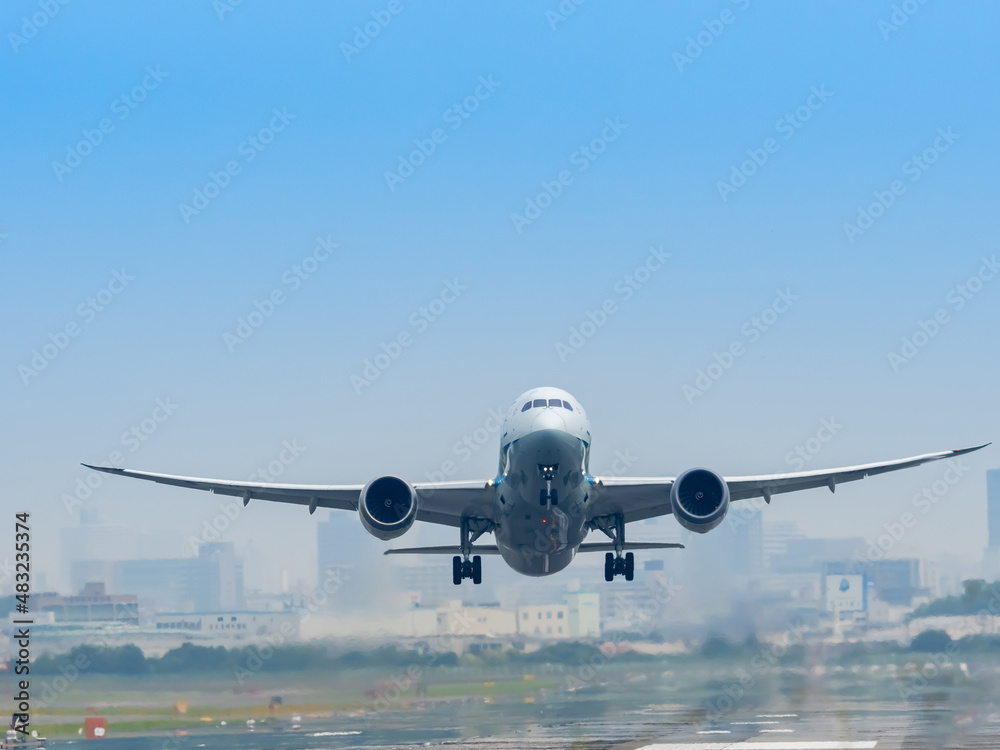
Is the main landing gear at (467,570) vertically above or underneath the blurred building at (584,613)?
above

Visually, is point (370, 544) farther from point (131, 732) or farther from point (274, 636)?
point (131, 732)

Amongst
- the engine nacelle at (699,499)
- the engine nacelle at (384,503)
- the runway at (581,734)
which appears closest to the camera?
the engine nacelle at (699,499)

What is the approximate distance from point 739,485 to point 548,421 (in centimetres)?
884

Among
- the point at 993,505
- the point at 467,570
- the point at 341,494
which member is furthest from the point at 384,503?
the point at 993,505

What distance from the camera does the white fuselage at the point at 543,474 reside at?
35625 mm

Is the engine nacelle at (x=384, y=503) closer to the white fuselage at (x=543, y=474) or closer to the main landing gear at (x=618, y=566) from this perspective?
the white fuselage at (x=543, y=474)

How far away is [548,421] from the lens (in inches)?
1405

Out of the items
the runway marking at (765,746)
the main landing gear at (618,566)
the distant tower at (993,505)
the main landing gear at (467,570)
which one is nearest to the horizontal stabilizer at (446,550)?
the main landing gear at (467,570)

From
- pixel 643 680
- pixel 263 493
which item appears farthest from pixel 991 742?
pixel 263 493

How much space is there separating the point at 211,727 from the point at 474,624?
9.92 metres

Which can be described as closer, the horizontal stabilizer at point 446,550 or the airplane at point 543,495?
the airplane at point 543,495

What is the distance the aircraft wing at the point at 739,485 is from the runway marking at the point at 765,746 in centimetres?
1007

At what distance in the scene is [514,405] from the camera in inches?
1500

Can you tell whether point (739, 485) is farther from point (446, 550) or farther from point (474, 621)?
point (474, 621)
